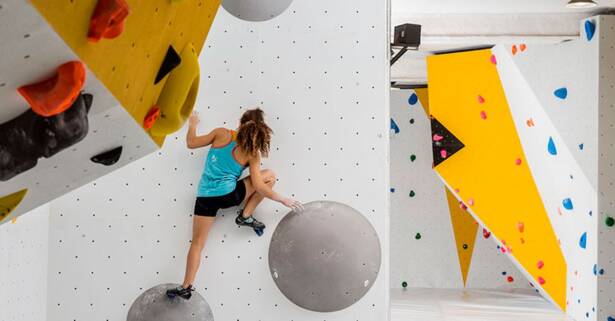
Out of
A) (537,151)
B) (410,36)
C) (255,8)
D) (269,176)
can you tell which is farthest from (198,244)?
(537,151)

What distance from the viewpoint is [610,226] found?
7914 mm

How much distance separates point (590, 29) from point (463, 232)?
5.20m

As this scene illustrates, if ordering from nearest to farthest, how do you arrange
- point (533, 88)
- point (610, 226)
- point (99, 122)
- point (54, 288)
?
point (99, 122) < point (54, 288) < point (610, 226) < point (533, 88)

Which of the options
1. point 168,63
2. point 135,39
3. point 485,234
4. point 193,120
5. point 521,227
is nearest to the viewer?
point 135,39

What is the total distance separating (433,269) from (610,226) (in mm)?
5135

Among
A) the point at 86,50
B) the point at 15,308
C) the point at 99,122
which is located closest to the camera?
the point at 86,50

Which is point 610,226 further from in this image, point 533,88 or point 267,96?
point 267,96

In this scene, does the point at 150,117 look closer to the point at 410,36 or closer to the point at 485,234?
the point at 410,36

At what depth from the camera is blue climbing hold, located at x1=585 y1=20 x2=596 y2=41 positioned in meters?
8.20

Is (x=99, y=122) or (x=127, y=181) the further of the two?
(x=127, y=181)

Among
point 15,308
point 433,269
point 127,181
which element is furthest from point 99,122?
point 433,269

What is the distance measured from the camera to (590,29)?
27.1 ft

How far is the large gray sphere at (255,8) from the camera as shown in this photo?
491 centimetres

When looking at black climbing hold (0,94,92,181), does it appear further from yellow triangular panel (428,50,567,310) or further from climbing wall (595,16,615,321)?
yellow triangular panel (428,50,567,310)
